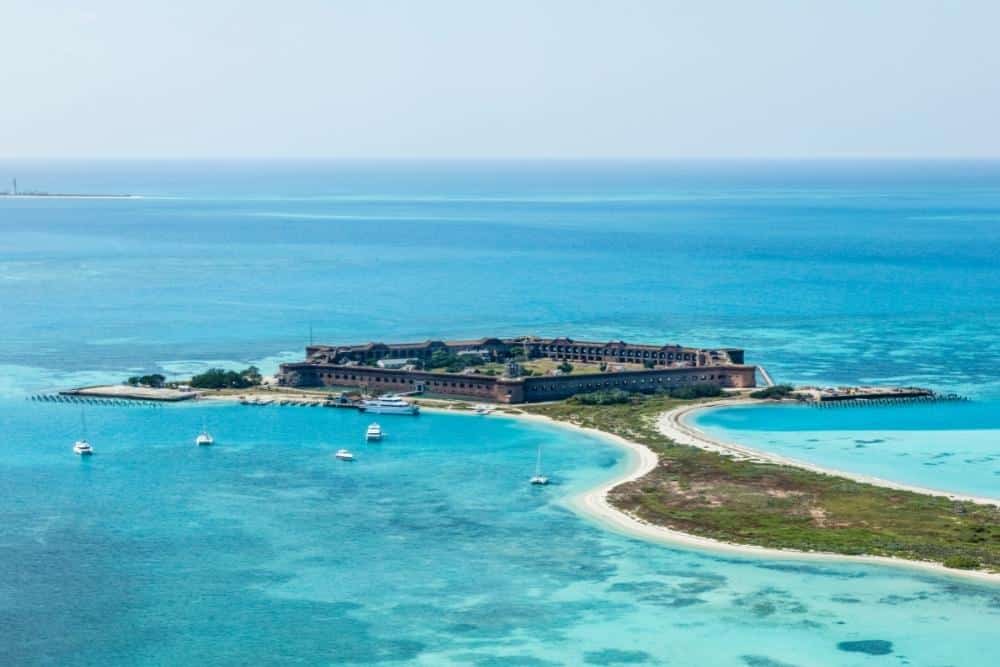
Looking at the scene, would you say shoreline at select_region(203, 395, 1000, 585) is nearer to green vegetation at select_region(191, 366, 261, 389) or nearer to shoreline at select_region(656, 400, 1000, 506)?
shoreline at select_region(656, 400, 1000, 506)

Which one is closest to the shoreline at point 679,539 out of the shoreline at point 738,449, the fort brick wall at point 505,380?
the shoreline at point 738,449

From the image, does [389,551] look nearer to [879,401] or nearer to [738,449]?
[738,449]

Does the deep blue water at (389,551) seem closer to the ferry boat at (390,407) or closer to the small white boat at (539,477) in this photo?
the small white boat at (539,477)

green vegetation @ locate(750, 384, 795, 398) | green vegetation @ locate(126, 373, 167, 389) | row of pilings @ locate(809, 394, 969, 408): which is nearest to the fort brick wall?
green vegetation @ locate(750, 384, 795, 398)

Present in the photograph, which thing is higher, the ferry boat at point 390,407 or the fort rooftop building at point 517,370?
the fort rooftop building at point 517,370

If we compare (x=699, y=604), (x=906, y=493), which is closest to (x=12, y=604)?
(x=699, y=604)
